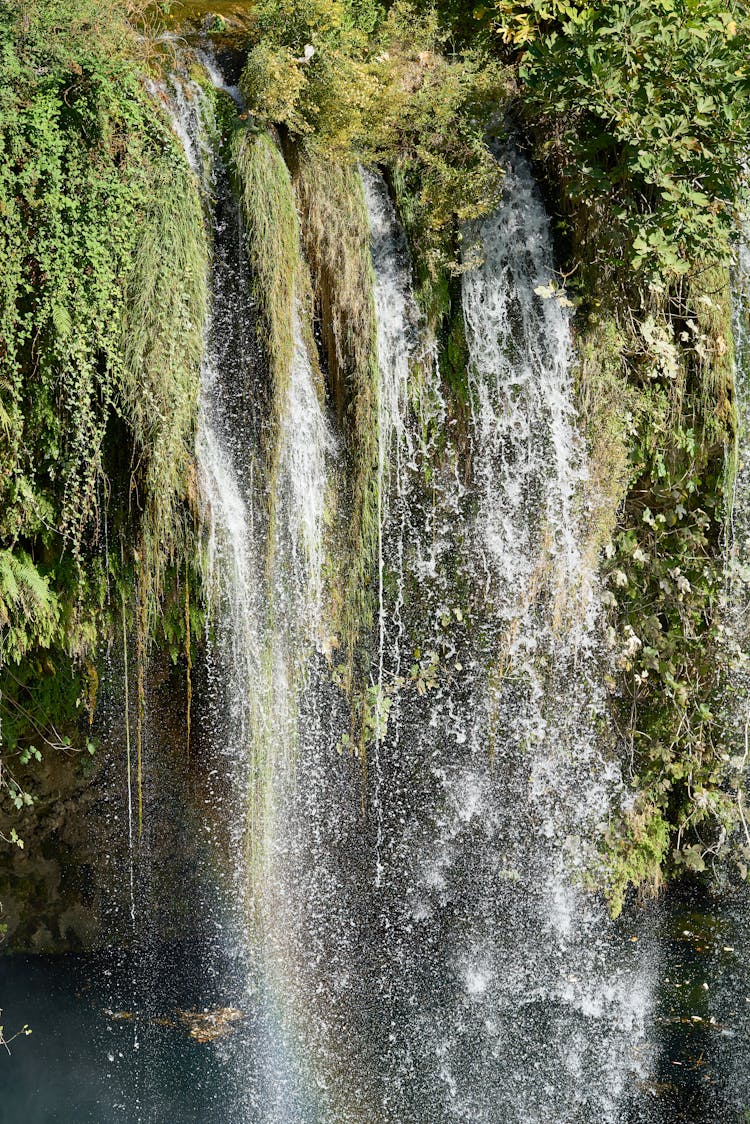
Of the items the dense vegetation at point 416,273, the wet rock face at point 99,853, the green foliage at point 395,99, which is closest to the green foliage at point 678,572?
the dense vegetation at point 416,273

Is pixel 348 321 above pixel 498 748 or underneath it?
above

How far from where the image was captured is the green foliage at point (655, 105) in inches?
154

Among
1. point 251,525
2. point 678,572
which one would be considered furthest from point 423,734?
point 678,572

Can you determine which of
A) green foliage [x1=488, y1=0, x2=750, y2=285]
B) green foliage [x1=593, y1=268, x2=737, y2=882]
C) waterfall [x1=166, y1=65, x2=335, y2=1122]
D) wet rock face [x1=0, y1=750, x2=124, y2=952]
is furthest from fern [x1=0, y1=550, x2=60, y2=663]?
green foliage [x1=488, y1=0, x2=750, y2=285]

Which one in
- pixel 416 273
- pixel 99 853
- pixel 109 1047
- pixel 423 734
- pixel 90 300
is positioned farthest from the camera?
pixel 99 853

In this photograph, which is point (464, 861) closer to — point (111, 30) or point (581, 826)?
point (581, 826)

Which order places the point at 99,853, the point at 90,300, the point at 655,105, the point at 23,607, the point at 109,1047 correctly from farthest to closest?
1. the point at 99,853
2. the point at 109,1047
3. the point at 23,607
4. the point at 655,105
5. the point at 90,300

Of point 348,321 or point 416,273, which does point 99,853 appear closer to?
point 348,321

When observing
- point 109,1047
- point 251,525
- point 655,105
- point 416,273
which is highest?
point 655,105

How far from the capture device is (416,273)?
4.44m

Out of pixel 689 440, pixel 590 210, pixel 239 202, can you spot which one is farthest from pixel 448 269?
pixel 689 440

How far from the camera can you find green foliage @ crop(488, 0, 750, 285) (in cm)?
392

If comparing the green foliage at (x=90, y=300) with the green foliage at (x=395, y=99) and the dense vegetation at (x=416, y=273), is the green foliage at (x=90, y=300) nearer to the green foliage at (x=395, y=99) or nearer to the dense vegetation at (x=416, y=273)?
the dense vegetation at (x=416, y=273)

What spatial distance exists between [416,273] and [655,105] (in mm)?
1186
